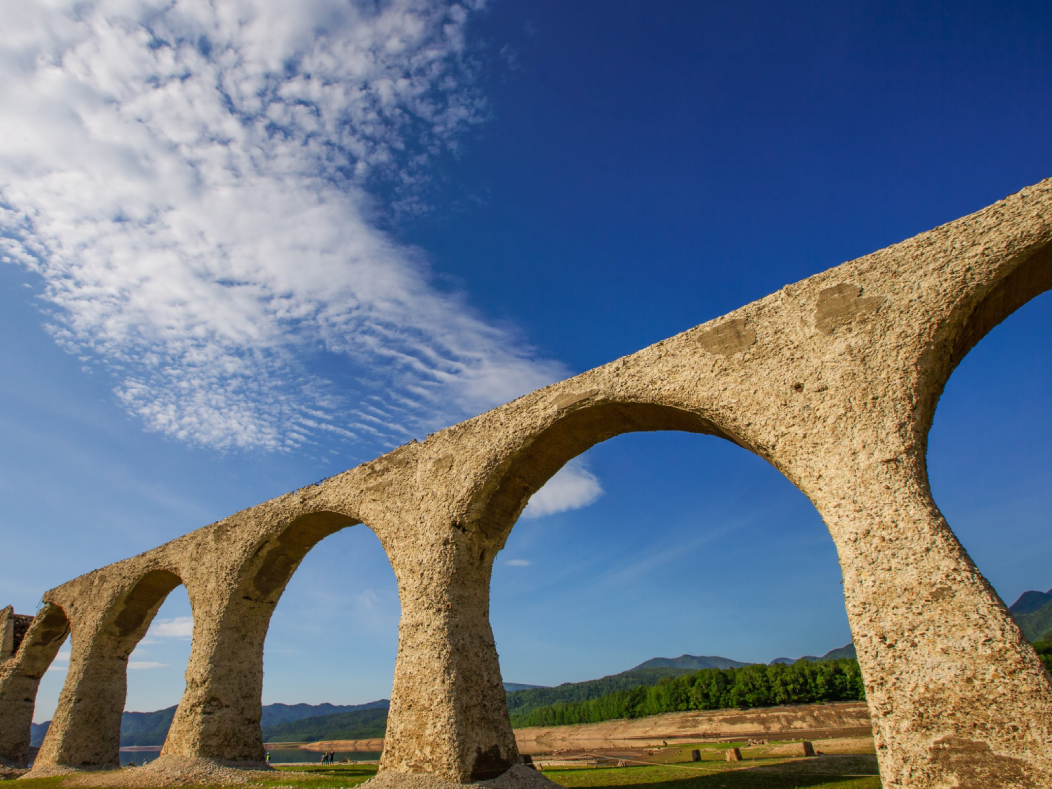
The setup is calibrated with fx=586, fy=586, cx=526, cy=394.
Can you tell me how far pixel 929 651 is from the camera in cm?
360

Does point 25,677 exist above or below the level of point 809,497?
below

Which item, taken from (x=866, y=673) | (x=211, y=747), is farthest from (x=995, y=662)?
(x=211, y=747)

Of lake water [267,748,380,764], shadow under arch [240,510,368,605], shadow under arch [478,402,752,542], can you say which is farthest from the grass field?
lake water [267,748,380,764]

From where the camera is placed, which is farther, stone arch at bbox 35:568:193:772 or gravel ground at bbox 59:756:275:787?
stone arch at bbox 35:568:193:772

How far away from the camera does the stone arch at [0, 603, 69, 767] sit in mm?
12281

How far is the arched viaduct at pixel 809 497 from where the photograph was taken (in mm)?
3523

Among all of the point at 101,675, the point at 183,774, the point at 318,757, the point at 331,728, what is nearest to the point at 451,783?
the point at 183,774

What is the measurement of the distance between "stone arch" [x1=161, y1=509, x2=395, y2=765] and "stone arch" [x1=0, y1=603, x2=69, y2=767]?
6733 mm

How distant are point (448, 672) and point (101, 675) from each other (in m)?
9.04

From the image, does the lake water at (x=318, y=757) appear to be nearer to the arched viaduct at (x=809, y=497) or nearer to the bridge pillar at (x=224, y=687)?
the bridge pillar at (x=224, y=687)

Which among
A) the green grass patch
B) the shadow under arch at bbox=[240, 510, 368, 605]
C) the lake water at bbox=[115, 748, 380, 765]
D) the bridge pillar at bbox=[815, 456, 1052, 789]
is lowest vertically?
the lake water at bbox=[115, 748, 380, 765]

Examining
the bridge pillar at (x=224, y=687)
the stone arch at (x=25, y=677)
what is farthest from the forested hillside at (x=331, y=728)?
the bridge pillar at (x=224, y=687)

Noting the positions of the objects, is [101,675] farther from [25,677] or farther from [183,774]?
[183,774]

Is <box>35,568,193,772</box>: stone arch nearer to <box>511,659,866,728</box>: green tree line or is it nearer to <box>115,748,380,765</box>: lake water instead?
<box>115,748,380,765</box>: lake water
